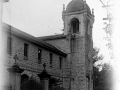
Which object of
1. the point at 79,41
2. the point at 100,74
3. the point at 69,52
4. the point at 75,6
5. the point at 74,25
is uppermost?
the point at 75,6

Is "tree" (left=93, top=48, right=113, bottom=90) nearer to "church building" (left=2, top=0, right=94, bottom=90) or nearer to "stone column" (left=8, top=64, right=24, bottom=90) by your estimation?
"church building" (left=2, top=0, right=94, bottom=90)

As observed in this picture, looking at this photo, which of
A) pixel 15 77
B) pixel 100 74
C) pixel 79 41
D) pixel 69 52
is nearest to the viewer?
pixel 15 77

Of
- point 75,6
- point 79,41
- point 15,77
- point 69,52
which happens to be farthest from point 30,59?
point 75,6

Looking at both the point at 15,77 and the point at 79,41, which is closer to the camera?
the point at 15,77

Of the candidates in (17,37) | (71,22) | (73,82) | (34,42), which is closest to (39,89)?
(17,37)

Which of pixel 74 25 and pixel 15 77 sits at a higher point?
pixel 74 25

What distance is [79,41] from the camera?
33406 millimetres

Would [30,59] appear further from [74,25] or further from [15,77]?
[74,25]

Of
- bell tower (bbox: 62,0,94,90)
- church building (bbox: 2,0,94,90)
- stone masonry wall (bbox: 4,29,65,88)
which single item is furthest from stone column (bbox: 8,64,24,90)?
bell tower (bbox: 62,0,94,90)

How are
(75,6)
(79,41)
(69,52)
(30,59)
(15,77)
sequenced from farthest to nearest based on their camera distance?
(75,6) → (79,41) → (69,52) → (30,59) → (15,77)

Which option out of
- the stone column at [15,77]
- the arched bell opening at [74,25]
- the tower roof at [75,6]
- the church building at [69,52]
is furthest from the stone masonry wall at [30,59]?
the tower roof at [75,6]

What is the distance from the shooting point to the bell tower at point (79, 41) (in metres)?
32.3

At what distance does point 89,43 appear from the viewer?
34.9m

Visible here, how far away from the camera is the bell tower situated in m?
32.3
